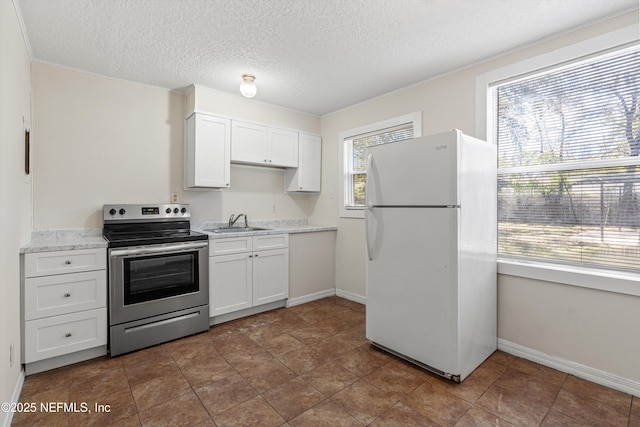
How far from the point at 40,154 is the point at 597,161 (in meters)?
4.42

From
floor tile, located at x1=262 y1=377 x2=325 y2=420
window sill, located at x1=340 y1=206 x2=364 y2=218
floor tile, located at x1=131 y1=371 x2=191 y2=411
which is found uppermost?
window sill, located at x1=340 y1=206 x2=364 y2=218

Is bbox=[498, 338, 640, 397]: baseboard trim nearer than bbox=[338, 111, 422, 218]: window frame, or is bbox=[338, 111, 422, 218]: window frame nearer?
bbox=[498, 338, 640, 397]: baseboard trim

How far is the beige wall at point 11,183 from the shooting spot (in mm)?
1646

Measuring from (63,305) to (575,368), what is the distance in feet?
12.3

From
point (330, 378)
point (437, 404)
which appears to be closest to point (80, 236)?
point (330, 378)

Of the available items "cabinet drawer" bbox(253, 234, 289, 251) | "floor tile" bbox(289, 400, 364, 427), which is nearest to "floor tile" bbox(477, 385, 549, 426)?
"floor tile" bbox(289, 400, 364, 427)

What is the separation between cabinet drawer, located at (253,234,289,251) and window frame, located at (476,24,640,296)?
2174 mm

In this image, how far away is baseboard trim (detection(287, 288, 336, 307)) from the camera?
3.72m

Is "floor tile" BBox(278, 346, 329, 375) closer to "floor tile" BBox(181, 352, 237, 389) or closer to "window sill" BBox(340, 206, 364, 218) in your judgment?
"floor tile" BBox(181, 352, 237, 389)

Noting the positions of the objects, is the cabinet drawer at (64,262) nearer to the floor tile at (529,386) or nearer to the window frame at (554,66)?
the floor tile at (529,386)

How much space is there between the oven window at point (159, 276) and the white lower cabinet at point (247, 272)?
21 cm

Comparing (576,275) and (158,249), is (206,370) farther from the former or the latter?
(576,275)

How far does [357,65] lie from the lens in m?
2.84

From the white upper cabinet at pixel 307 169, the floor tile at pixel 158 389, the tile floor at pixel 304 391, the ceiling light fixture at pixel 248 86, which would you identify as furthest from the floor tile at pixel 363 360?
the ceiling light fixture at pixel 248 86
